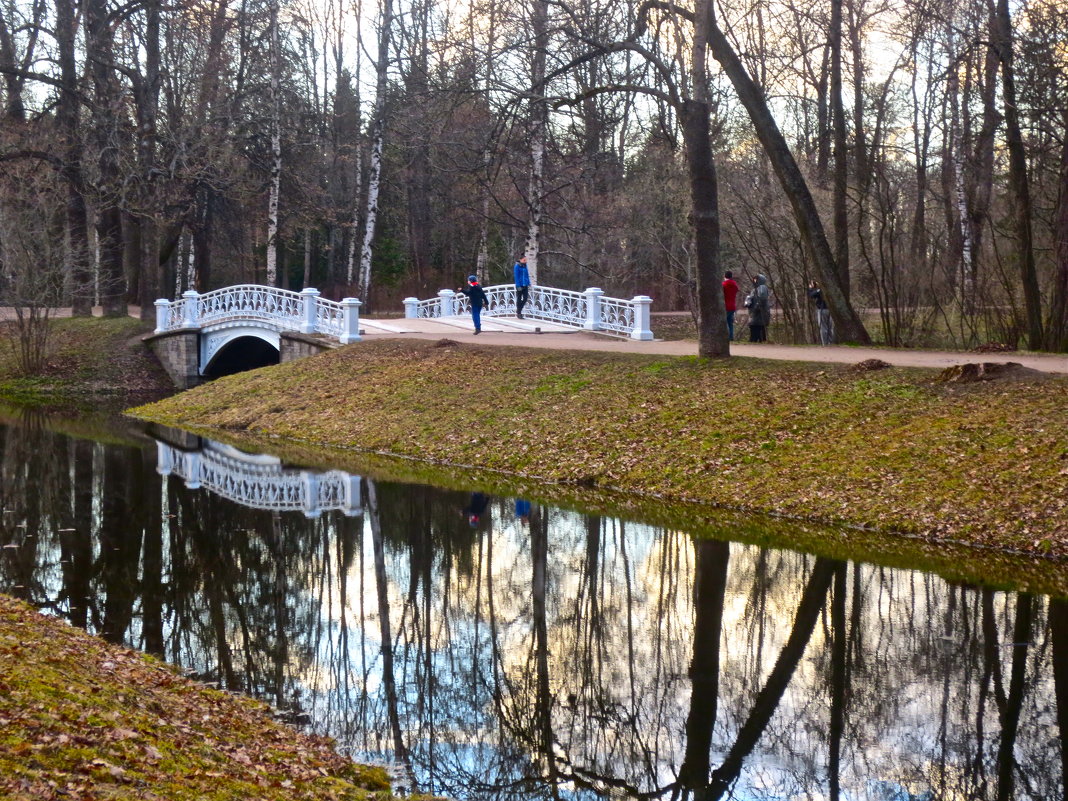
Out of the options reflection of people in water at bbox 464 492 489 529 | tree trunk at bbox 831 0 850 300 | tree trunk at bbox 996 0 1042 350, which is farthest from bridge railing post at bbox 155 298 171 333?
tree trunk at bbox 996 0 1042 350

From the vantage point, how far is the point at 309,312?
2995cm

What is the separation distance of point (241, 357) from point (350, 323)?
8231 millimetres

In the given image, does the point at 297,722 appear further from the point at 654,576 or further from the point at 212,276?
the point at 212,276

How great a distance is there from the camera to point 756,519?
45.6ft

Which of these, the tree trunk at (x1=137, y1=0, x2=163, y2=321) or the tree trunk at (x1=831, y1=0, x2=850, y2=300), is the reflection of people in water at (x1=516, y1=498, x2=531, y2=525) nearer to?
the tree trunk at (x1=831, y1=0, x2=850, y2=300)

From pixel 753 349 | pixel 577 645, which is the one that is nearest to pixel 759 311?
pixel 753 349

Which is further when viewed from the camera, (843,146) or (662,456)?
(843,146)

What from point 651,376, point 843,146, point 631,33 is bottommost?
point 651,376

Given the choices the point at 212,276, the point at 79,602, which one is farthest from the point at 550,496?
the point at 212,276

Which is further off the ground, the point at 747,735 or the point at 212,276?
the point at 212,276

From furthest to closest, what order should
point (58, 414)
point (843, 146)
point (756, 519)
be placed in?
1. point (58, 414)
2. point (843, 146)
3. point (756, 519)

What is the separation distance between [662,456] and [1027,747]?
9873mm

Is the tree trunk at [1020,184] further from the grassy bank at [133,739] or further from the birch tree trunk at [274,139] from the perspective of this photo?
the birch tree trunk at [274,139]

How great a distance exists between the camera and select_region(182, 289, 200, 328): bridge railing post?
3278 cm
